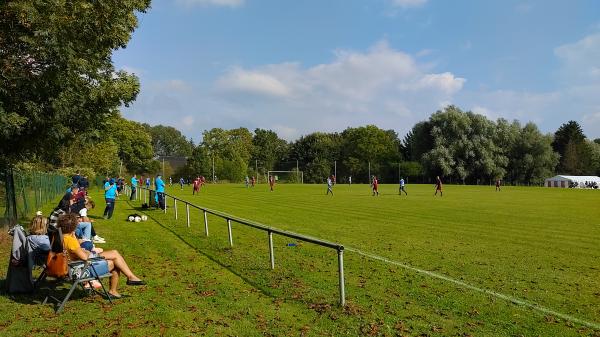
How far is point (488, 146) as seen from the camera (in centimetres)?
7900

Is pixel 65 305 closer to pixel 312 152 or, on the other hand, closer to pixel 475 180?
pixel 475 180

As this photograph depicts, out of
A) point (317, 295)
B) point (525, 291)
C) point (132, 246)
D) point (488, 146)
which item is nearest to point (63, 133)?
point (132, 246)

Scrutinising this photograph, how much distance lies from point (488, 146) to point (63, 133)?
76544 millimetres

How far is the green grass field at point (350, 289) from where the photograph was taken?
19.4 ft

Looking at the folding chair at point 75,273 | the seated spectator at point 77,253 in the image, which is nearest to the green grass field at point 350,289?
the folding chair at point 75,273

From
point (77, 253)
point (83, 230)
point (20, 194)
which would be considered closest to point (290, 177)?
A: point (20, 194)

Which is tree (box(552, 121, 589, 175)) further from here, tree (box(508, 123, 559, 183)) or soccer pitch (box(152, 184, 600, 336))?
soccer pitch (box(152, 184, 600, 336))

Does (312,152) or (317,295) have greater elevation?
(312,152)

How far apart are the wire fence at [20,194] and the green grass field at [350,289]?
366cm

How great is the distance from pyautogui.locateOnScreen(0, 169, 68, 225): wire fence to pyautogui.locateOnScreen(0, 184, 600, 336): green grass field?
3.66 m

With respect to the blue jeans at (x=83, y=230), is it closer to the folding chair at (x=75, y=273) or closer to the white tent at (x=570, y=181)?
the folding chair at (x=75, y=273)

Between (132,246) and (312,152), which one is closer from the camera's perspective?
(132,246)

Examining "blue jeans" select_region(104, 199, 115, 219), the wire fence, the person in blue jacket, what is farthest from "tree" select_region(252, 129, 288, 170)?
"blue jeans" select_region(104, 199, 115, 219)

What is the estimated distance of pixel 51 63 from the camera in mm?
9547
